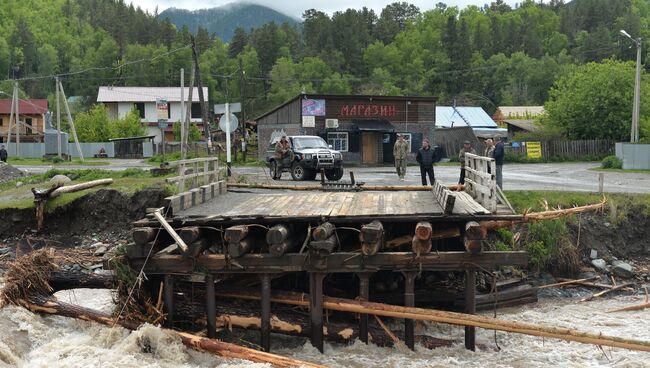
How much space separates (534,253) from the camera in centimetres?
1747

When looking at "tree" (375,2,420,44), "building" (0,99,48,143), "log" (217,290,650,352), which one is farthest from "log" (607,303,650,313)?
"tree" (375,2,420,44)

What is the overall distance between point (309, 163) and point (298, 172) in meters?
0.63

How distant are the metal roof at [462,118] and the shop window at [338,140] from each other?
21816 mm

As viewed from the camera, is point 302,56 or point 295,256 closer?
point 295,256

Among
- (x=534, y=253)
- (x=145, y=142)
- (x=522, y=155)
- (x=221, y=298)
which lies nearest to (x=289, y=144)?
(x=534, y=253)

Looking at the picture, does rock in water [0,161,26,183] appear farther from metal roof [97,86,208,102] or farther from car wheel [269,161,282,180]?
metal roof [97,86,208,102]

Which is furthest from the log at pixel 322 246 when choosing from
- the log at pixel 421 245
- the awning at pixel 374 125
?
the awning at pixel 374 125

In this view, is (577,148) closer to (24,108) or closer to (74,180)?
(74,180)

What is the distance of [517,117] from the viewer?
81.2 meters

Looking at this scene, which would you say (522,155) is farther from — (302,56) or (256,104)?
(302,56)

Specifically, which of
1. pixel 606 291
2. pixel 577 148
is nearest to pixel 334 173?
pixel 606 291

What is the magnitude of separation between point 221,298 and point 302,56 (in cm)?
11584

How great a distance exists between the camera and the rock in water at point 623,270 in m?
17.3

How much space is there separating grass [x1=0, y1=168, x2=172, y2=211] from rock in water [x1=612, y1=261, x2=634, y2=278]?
12709 mm
